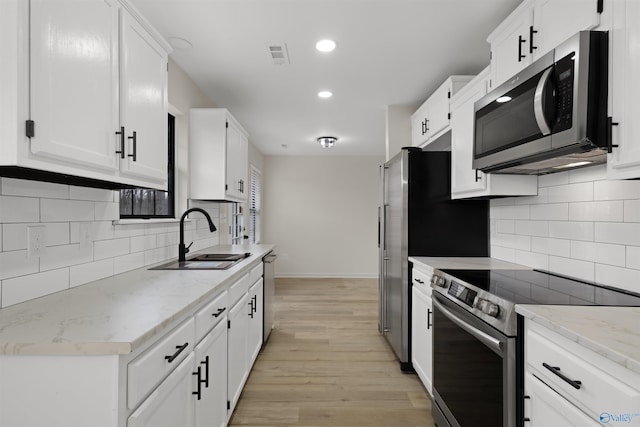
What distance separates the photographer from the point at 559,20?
5.11ft

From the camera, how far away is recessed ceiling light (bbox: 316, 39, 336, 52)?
2525 mm

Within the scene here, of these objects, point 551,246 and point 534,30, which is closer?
point 534,30

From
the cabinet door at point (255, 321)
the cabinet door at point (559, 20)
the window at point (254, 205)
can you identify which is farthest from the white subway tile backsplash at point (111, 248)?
the window at point (254, 205)

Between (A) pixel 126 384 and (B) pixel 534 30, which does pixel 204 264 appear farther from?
(B) pixel 534 30

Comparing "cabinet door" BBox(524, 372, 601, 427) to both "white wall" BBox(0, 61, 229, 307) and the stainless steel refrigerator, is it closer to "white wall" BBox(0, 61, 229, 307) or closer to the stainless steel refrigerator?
the stainless steel refrigerator

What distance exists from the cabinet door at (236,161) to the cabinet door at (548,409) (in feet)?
8.97

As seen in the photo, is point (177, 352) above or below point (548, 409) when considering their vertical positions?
above

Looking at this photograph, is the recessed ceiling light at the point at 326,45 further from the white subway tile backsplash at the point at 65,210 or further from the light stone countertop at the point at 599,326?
the light stone countertop at the point at 599,326

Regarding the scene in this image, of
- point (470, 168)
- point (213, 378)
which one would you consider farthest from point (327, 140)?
point (213, 378)

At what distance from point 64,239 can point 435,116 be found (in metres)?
2.86

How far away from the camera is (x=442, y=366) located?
1994 millimetres

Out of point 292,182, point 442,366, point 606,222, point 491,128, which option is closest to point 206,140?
point 491,128

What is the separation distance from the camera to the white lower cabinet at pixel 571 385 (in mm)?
875

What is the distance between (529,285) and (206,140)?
2.74 m
